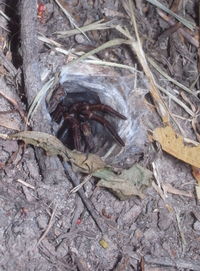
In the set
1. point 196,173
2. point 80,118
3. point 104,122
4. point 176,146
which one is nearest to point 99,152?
point 104,122

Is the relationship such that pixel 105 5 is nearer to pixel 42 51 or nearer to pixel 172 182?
pixel 42 51

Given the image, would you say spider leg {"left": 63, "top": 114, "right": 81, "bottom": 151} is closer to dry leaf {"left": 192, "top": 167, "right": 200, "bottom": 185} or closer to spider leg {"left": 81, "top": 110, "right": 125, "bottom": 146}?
spider leg {"left": 81, "top": 110, "right": 125, "bottom": 146}

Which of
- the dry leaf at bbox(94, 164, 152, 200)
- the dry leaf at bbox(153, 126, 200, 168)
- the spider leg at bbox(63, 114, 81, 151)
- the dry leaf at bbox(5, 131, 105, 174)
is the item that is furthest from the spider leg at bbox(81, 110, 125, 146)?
the dry leaf at bbox(5, 131, 105, 174)

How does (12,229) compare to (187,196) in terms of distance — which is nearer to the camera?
(12,229)

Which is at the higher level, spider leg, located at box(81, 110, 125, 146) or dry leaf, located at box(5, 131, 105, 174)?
dry leaf, located at box(5, 131, 105, 174)

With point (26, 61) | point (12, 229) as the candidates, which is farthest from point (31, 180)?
point (26, 61)

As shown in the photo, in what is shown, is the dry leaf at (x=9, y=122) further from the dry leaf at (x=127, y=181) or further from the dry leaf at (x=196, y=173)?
the dry leaf at (x=196, y=173)

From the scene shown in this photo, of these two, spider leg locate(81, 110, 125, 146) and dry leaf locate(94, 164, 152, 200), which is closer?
dry leaf locate(94, 164, 152, 200)

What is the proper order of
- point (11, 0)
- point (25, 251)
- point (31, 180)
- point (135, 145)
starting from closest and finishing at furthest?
point (25, 251) < point (31, 180) < point (11, 0) < point (135, 145)
